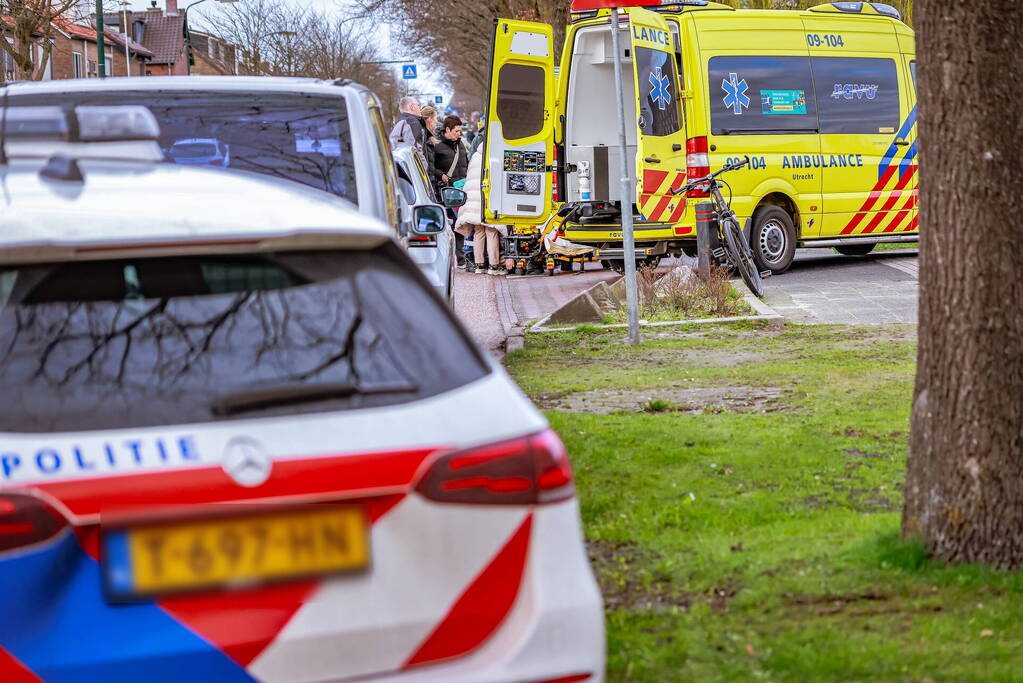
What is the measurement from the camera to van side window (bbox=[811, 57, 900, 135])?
1639 cm

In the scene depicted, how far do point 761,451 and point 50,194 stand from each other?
406cm

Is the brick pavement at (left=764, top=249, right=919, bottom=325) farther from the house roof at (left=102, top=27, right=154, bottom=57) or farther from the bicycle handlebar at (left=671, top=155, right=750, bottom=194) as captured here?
the house roof at (left=102, top=27, right=154, bottom=57)

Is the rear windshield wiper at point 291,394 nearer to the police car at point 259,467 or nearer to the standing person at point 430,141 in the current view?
the police car at point 259,467

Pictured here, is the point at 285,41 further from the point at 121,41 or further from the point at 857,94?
the point at 857,94

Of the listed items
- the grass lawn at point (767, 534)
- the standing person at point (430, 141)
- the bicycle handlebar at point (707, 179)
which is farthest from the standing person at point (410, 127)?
the grass lawn at point (767, 534)

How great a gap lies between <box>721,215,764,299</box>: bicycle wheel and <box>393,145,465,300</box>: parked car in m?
2.92

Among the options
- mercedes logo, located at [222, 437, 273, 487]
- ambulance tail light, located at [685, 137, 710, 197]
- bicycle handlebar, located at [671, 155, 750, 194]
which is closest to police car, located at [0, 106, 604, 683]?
mercedes logo, located at [222, 437, 273, 487]

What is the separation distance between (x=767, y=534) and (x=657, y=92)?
10803mm

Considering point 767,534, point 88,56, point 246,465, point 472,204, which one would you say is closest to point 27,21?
point 472,204

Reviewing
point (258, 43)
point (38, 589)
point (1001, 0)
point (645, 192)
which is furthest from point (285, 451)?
point (258, 43)

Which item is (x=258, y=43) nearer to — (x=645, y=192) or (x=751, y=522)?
(x=645, y=192)

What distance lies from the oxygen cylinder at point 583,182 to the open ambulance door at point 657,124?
3.67ft

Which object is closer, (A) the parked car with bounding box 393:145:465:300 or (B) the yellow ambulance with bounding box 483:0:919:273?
(A) the parked car with bounding box 393:145:465:300

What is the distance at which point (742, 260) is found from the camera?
13.4 m
